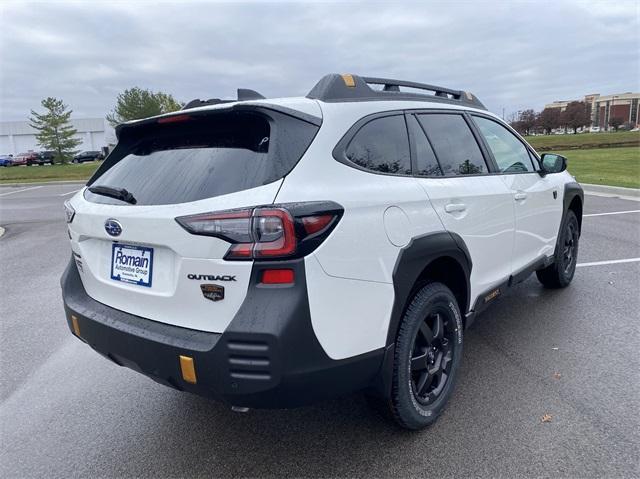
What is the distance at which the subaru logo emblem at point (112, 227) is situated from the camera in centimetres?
240

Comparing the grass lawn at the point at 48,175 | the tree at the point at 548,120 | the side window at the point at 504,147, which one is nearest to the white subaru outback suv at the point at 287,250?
the side window at the point at 504,147

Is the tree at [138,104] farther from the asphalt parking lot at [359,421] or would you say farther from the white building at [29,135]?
the asphalt parking lot at [359,421]

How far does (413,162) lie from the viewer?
2.81m

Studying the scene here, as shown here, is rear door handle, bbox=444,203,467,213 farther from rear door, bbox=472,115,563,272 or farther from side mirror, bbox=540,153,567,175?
side mirror, bbox=540,153,567,175

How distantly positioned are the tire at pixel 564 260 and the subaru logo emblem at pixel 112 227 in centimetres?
410

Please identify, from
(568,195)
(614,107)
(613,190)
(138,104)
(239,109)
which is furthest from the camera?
(614,107)

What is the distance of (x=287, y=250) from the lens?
6.54 ft

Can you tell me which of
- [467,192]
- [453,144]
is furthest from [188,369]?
[453,144]

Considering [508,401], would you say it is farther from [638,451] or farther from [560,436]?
[638,451]

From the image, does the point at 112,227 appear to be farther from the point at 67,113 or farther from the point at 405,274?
the point at 67,113

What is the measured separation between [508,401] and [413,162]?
1586 mm

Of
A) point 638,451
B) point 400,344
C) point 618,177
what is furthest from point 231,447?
point 618,177

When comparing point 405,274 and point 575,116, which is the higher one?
point 575,116

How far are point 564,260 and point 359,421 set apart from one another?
3.34 meters
